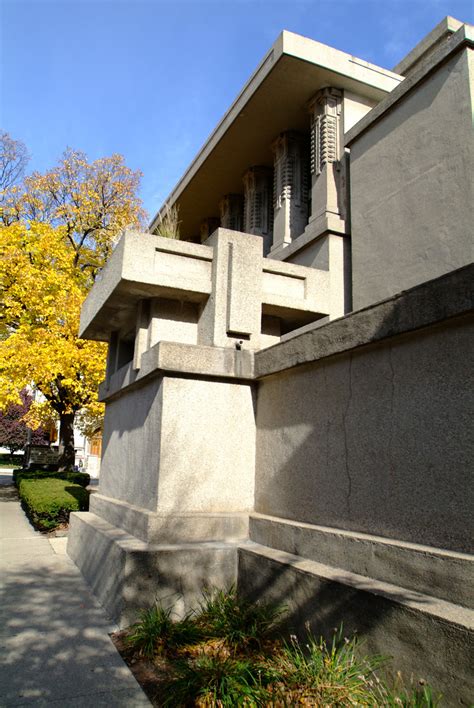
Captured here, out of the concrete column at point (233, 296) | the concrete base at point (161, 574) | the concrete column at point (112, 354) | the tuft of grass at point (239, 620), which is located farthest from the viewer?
the concrete column at point (112, 354)

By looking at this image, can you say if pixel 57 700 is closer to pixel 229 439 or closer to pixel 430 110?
pixel 229 439

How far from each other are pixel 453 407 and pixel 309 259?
19.1 ft

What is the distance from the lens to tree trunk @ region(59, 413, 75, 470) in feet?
60.1

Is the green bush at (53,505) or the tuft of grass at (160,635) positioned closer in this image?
the tuft of grass at (160,635)

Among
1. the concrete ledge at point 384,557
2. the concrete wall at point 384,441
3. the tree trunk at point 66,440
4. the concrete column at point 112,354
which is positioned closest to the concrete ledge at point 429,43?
the concrete wall at point 384,441

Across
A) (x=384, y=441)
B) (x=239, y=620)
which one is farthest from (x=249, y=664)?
(x=384, y=441)

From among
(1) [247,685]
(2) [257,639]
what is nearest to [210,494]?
(2) [257,639]

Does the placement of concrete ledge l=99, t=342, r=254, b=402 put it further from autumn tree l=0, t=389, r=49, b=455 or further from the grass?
autumn tree l=0, t=389, r=49, b=455

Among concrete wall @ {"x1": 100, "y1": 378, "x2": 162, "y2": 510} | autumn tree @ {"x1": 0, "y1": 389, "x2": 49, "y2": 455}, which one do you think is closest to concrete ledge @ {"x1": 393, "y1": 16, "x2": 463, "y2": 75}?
concrete wall @ {"x1": 100, "y1": 378, "x2": 162, "y2": 510}

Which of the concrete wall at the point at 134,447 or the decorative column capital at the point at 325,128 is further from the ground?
Result: the decorative column capital at the point at 325,128

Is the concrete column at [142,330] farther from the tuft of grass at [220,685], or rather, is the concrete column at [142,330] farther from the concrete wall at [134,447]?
the tuft of grass at [220,685]

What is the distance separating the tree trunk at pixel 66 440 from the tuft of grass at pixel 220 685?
14920 millimetres

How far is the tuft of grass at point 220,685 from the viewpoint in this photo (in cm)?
338

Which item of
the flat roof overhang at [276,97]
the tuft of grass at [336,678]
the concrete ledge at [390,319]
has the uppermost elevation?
the flat roof overhang at [276,97]
